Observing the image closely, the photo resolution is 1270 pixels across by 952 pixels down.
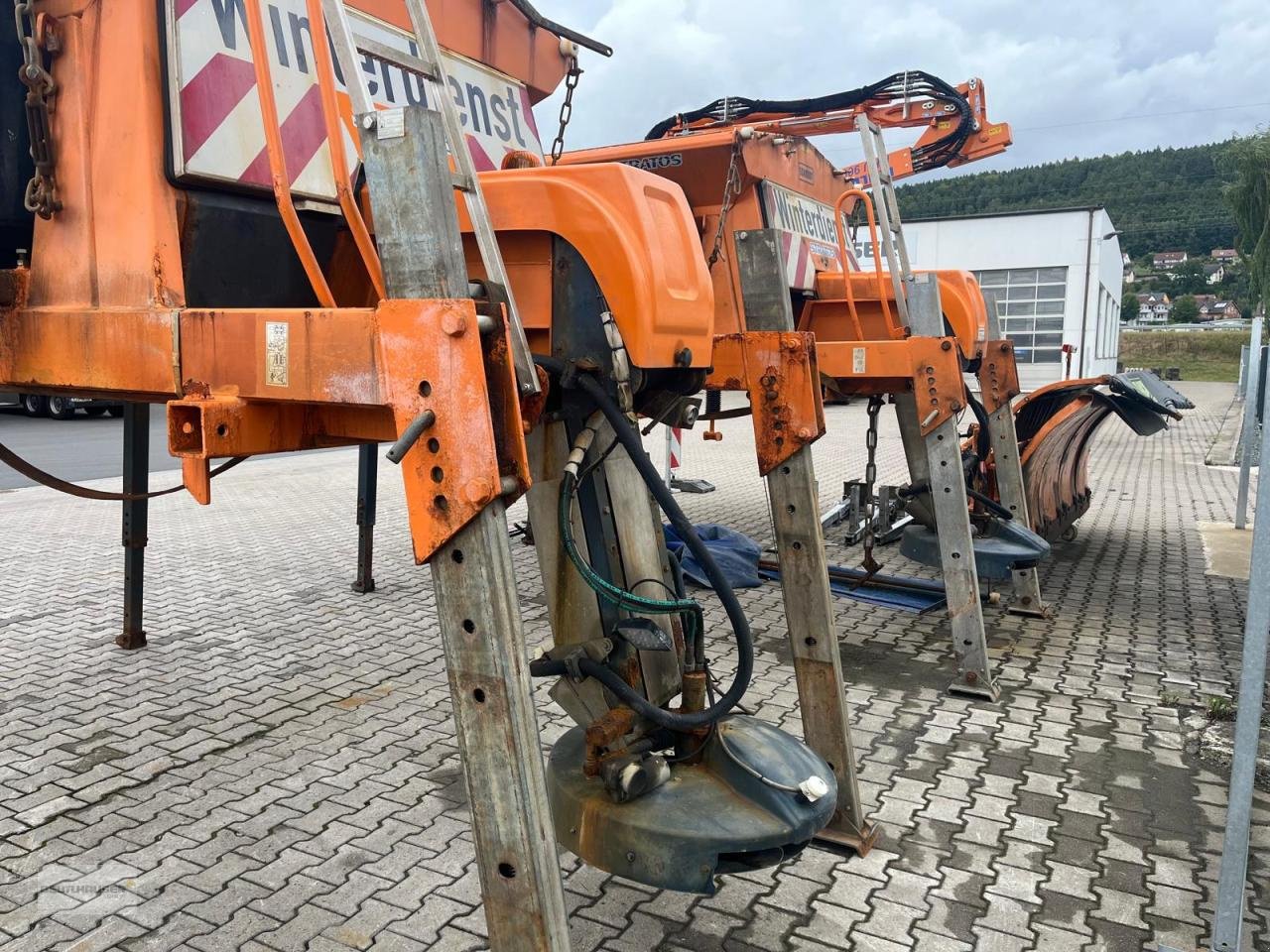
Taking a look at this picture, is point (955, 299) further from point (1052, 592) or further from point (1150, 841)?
point (1150, 841)

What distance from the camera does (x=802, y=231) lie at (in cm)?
620

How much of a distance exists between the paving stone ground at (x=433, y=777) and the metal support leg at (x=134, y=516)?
0.45 feet

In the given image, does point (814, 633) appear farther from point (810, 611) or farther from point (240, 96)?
point (240, 96)

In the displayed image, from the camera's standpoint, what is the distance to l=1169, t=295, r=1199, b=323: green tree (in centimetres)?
8644

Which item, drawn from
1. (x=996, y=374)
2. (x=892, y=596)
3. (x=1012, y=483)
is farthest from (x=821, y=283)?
(x=892, y=596)

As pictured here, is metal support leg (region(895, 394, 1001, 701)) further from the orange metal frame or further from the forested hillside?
the forested hillside

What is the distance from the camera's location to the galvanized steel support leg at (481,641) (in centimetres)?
172

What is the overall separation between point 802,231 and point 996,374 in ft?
4.86

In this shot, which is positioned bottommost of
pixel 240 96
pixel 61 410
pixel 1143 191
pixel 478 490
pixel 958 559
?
pixel 61 410

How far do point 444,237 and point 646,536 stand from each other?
1.33 metres

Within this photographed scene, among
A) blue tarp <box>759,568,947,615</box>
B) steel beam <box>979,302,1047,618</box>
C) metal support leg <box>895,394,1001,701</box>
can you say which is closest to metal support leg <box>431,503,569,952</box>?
metal support leg <box>895,394,1001,701</box>

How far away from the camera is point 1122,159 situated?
72.2 metres

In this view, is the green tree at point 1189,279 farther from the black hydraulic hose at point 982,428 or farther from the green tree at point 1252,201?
the black hydraulic hose at point 982,428

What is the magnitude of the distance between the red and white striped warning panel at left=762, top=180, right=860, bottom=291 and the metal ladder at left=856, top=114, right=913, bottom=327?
32.4 inches
